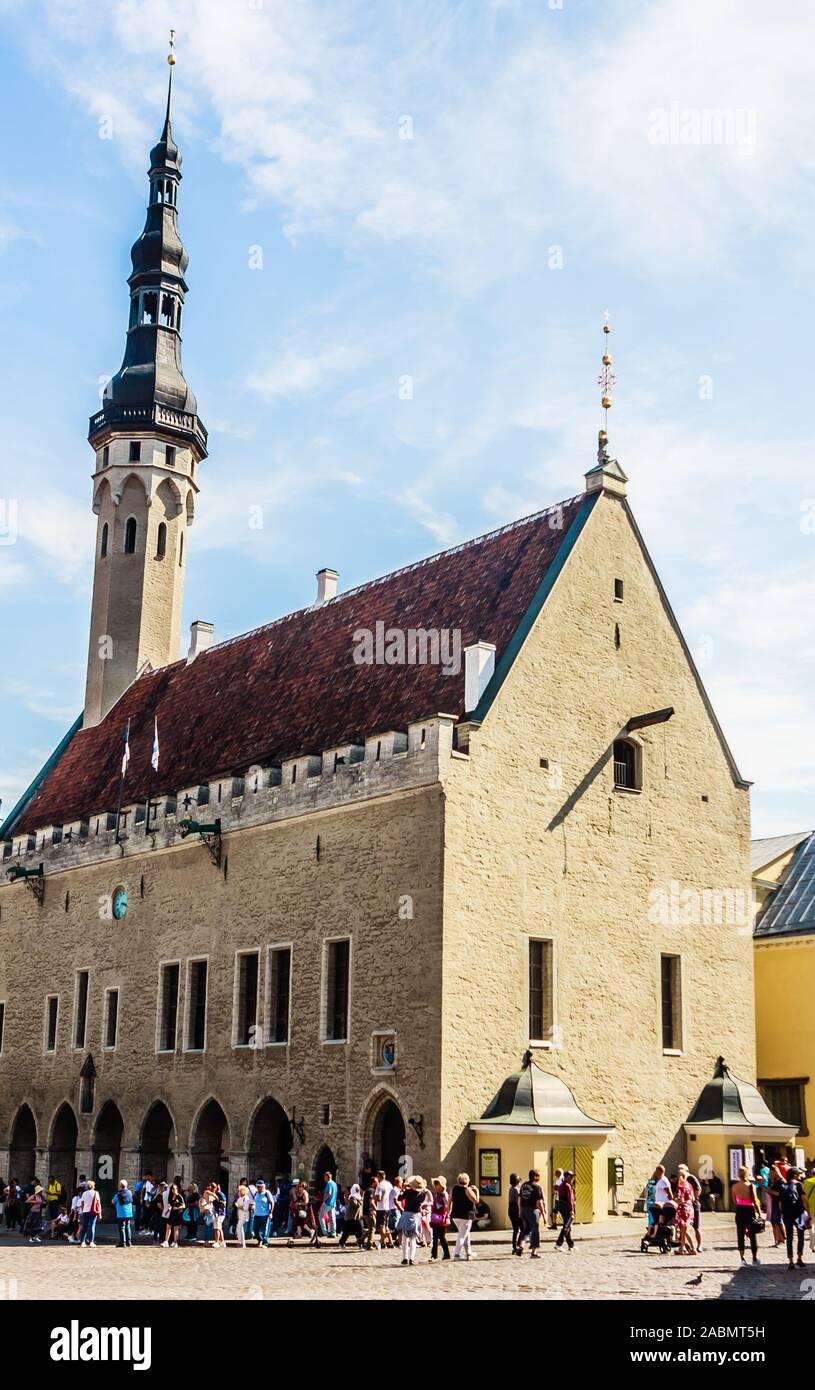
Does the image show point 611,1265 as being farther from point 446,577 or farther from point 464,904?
point 446,577

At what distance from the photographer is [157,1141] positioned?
35438mm

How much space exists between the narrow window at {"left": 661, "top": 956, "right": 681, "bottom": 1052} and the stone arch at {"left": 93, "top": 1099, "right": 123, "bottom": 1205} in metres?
13.1

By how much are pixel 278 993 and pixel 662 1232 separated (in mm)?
10998

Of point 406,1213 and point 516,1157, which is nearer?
point 406,1213

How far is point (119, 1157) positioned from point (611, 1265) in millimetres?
18052

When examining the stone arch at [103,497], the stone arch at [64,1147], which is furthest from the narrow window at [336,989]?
the stone arch at [103,497]

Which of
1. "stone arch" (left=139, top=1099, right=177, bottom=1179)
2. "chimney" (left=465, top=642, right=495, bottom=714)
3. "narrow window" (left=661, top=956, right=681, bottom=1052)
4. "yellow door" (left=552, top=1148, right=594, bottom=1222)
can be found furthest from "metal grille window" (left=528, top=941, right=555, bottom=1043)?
"stone arch" (left=139, top=1099, right=177, bottom=1179)

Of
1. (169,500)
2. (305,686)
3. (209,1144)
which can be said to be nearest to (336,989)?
(209,1144)

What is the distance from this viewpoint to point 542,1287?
18562mm

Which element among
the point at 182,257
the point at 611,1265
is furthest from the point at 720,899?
the point at 182,257

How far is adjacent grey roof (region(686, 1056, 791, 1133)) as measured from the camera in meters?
31.3

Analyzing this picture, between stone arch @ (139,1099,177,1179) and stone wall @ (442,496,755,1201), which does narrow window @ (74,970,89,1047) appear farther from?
stone wall @ (442,496,755,1201)

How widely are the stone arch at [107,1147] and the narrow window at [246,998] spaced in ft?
17.5

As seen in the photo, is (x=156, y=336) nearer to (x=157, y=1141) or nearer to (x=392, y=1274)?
(x=157, y=1141)
